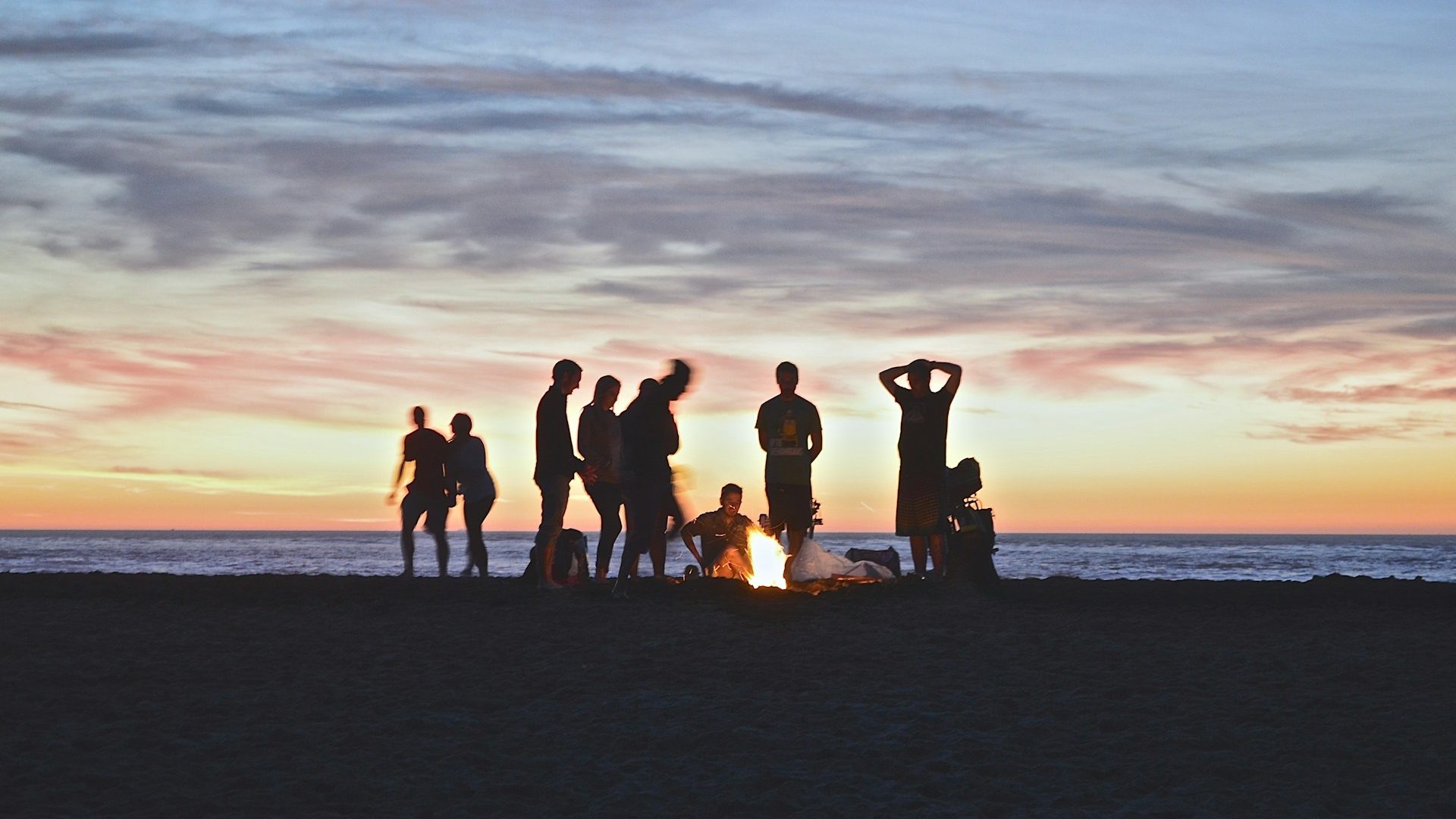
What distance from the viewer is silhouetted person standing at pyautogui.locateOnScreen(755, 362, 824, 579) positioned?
13312 mm

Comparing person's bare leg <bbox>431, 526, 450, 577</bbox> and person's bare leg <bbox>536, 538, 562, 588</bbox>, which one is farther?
person's bare leg <bbox>431, 526, 450, 577</bbox>

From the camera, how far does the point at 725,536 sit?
46.1ft

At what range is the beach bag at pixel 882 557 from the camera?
1480cm

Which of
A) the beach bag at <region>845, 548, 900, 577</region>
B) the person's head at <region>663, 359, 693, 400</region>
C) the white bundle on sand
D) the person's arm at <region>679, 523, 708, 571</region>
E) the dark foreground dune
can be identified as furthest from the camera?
the beach bag at <region>845, 548, 900, 577</region>

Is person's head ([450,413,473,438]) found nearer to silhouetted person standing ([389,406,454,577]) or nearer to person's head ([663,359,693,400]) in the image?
silhouetted person standing ([389,406,454,577])

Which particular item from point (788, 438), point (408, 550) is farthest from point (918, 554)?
point (408, 550)

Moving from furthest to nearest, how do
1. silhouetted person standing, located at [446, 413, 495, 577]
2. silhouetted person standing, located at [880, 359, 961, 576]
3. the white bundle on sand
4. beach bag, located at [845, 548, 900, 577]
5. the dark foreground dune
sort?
beach bag, located at [845, 548, 900, 577] → silhouetted person standing, located at [446, 413, 495, 577] → the white bundle on sand → silhouetted person standing, located at [880, 359, 961, 576] → the dark foreground dune

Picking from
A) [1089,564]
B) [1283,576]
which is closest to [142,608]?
[1283,576]

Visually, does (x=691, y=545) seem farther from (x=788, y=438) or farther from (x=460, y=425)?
(x=460, y=425)

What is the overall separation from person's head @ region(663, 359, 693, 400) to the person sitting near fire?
6.95ft

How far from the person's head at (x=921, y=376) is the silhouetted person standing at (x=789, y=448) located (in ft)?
3.41

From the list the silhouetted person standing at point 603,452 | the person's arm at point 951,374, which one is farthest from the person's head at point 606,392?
the person's arm at point 951,374

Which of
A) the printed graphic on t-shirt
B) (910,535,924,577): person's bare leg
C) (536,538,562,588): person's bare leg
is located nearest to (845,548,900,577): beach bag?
(910,535,924,577): person's bare leg

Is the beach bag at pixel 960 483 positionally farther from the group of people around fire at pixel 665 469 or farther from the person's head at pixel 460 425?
the person's head at pixel 460 425
